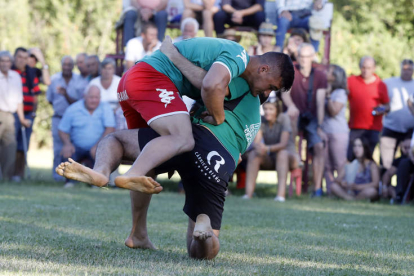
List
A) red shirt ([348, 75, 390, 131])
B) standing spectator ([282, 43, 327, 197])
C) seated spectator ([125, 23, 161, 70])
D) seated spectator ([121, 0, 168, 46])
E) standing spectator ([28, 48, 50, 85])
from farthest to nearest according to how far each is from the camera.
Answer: standing spectator ([28, 48, 50, 85])
seated spectator ([121, 0, 168, 46])
red shirt ([348, 75, 390, 131])
seated spectator ([125, 23, 161, 70])
standing spectator ([282, 43, 327, 197])

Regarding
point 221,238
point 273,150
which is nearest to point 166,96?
point 221,238

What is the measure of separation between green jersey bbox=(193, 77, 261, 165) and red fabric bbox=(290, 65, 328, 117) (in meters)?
5.98

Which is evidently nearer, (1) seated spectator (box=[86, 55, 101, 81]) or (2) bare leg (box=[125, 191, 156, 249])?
(2) bare leg (box=[125, 191, 156, 249])

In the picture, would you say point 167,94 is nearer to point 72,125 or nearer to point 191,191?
point 191,191

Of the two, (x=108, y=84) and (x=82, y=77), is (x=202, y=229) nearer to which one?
(x=108, y=84)

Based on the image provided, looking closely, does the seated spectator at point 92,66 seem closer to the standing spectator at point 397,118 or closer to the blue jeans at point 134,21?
the blue jeans at point 134,21

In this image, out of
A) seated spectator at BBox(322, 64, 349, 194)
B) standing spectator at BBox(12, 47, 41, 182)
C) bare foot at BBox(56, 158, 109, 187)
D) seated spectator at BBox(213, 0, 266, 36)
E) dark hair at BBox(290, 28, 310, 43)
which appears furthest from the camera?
standing spectator at BBox(12, 47, 41, 182)

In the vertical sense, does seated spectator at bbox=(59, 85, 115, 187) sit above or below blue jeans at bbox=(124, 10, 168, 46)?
below

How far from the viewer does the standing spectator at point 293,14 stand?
11.2 m

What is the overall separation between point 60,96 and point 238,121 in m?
7.59

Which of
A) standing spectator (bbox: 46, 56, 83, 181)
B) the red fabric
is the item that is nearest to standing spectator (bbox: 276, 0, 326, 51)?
the red fabric

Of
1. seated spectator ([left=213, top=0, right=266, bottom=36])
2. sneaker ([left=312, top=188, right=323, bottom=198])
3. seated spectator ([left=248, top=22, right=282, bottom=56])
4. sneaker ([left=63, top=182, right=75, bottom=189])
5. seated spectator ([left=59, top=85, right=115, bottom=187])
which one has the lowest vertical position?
sneaker ([left=63, top=182, right=75, bottom=189])

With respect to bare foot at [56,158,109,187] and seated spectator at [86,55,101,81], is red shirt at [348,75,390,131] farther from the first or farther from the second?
bare foot at [56,158,109,187]

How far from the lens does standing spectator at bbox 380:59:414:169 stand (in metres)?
10.8
